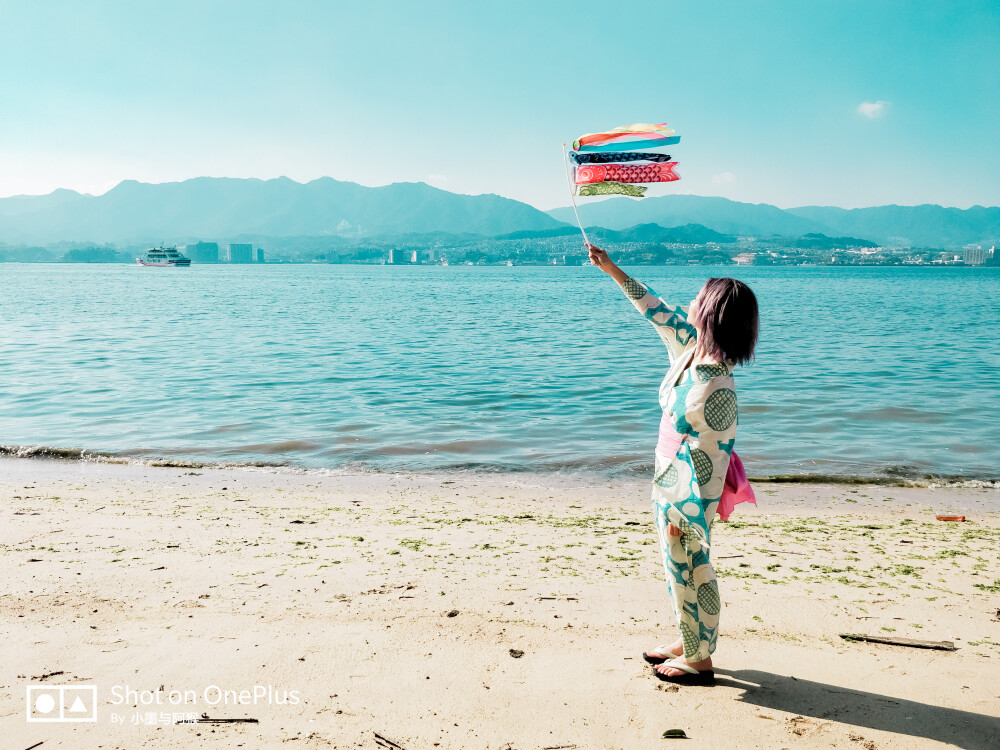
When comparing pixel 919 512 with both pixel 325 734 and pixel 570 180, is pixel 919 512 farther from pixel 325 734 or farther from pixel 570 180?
pixel 325 734

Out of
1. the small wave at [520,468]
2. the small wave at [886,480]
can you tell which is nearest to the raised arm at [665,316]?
the small wave at [520,468]

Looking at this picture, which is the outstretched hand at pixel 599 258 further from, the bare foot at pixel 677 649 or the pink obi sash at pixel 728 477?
the bare foot at pixel 677 649

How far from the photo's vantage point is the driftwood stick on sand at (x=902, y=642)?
456 centimetres

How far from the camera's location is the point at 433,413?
1575 centimetres

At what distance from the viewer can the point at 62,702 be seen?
3857 millimetres

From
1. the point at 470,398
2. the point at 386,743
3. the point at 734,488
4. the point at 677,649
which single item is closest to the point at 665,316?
the point at 734,488

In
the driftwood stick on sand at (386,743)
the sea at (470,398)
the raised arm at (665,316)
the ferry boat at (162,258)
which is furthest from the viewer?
the ferry boat at (162,258)

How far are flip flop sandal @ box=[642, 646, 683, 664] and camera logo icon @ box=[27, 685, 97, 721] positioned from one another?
3032 mm

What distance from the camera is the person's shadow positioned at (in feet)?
11.8

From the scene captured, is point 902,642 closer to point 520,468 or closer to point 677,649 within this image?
point 677,649

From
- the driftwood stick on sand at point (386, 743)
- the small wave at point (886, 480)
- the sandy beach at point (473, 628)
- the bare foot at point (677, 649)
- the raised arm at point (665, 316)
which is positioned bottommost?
the small wave at point (886, 480)

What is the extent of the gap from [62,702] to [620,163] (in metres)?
4.51

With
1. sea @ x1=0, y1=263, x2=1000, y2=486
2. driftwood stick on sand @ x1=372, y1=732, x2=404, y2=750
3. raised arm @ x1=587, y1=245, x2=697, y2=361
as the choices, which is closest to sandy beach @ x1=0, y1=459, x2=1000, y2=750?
driftwood stick on sand @ x1=372, y1=732, x2=404, y2=750

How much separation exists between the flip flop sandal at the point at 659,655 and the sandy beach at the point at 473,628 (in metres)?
0.08
